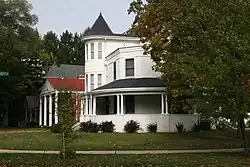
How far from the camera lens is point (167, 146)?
2164cm

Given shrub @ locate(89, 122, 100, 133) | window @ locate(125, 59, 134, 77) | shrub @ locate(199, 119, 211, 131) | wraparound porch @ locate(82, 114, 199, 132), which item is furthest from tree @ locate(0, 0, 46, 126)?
shrub @ locate(199, 119, 211, 131)

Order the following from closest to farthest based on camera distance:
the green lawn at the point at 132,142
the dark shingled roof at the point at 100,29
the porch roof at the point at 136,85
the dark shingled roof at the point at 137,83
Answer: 1. the green lawn at the point at 132,142
2. the porch roof at the point at 136,85
3. the dark shingled roof at the point at 137,83
4. the dark shingled roof at the point at 100,29

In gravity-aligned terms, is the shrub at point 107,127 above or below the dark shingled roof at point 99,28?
below

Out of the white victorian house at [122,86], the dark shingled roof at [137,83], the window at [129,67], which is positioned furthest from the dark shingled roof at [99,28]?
the dark shingled roof at [137,83]

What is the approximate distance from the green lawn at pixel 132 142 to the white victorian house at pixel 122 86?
13.8 ft

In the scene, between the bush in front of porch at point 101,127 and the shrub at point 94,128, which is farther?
the shrub at point 94,128

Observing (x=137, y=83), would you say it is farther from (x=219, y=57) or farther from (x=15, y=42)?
(x=15, y=42)

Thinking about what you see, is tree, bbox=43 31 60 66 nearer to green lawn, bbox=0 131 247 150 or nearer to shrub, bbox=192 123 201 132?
shrub, bbox=192 123 201 132

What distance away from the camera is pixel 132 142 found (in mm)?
24109

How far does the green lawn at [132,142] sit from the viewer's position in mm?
21328

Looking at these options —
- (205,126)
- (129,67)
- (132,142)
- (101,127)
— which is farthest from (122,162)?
(129,67)

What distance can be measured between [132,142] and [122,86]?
9.37m

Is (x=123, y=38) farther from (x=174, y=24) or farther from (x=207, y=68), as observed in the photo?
(x=207, y=68)

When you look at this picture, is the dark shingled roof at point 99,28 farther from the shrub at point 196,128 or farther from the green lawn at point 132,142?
the green lawn at point 132,142
